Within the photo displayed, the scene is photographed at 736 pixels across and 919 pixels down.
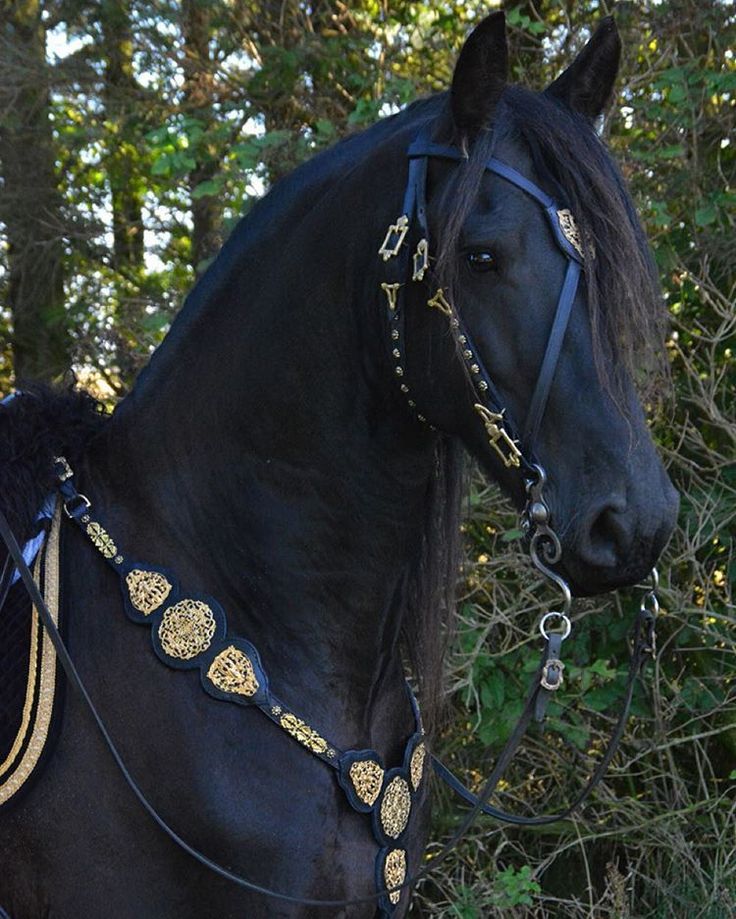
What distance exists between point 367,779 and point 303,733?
0.15m

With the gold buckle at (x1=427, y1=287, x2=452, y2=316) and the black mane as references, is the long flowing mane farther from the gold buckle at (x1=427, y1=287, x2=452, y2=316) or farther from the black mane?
the black mane

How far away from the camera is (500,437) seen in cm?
171

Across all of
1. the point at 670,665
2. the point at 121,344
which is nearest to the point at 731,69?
the point at 670,665

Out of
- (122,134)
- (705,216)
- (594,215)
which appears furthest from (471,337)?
(122,134)

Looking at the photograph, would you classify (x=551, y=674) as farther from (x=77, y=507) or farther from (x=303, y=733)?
(x=77, y=507)

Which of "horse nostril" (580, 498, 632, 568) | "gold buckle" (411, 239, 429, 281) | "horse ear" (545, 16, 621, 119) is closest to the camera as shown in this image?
"horse nostril" (580, 498, 632, 568)

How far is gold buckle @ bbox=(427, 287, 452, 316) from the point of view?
170 cm

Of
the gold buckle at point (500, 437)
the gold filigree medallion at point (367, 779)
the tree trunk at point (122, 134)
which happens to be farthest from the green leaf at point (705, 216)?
the tree trunk at point (122, 134)

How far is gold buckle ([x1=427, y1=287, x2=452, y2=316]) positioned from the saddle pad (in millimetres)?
819

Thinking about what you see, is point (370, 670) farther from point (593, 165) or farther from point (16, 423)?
point (593, 165)

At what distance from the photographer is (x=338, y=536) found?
1961mm

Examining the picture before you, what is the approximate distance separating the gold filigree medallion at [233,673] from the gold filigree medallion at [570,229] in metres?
0.89

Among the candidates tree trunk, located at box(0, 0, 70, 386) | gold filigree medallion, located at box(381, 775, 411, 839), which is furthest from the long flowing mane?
tree trunk, located at box(0, 0, 70, 386)

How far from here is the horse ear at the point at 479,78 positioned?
5.58 ft
